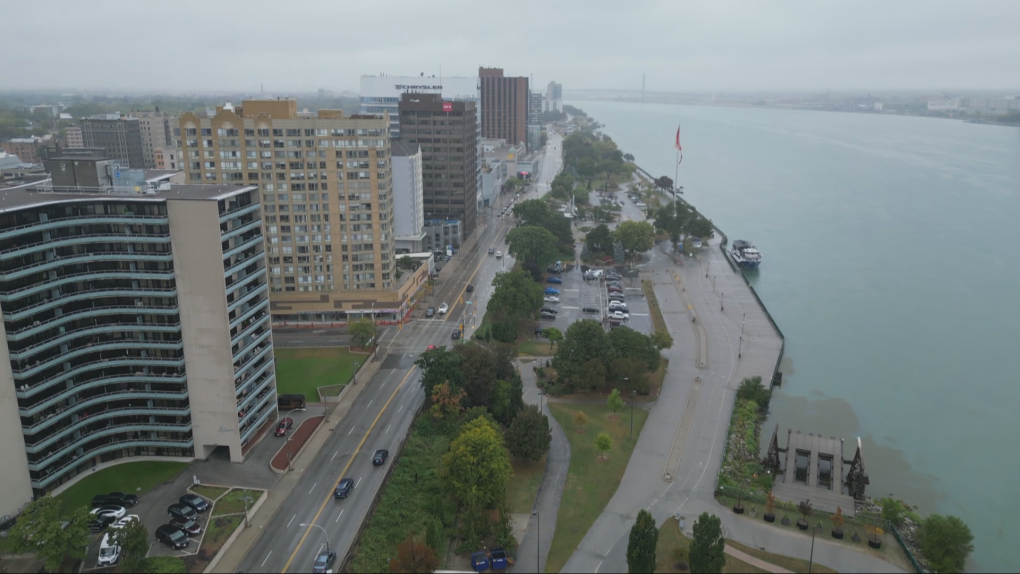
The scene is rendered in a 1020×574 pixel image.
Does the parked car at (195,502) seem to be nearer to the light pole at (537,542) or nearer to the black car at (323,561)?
the black car at (323,561)

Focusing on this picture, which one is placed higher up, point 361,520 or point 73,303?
point 73,303

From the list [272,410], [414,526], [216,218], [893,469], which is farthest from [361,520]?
[893,469]

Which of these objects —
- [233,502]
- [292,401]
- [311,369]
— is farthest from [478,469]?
[311,369]

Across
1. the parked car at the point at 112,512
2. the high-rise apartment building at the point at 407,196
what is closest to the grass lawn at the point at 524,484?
the parked car at the point at 112,512

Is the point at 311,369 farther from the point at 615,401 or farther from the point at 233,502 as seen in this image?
the point at 615,401

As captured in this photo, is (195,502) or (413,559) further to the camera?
(195,502)

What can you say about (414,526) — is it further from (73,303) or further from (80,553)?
(73,303)

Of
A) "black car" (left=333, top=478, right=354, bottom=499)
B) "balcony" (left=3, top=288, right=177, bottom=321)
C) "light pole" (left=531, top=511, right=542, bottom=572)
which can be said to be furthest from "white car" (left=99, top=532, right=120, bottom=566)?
"light pole" (left=531, top=511, right=542, bottom=572)
